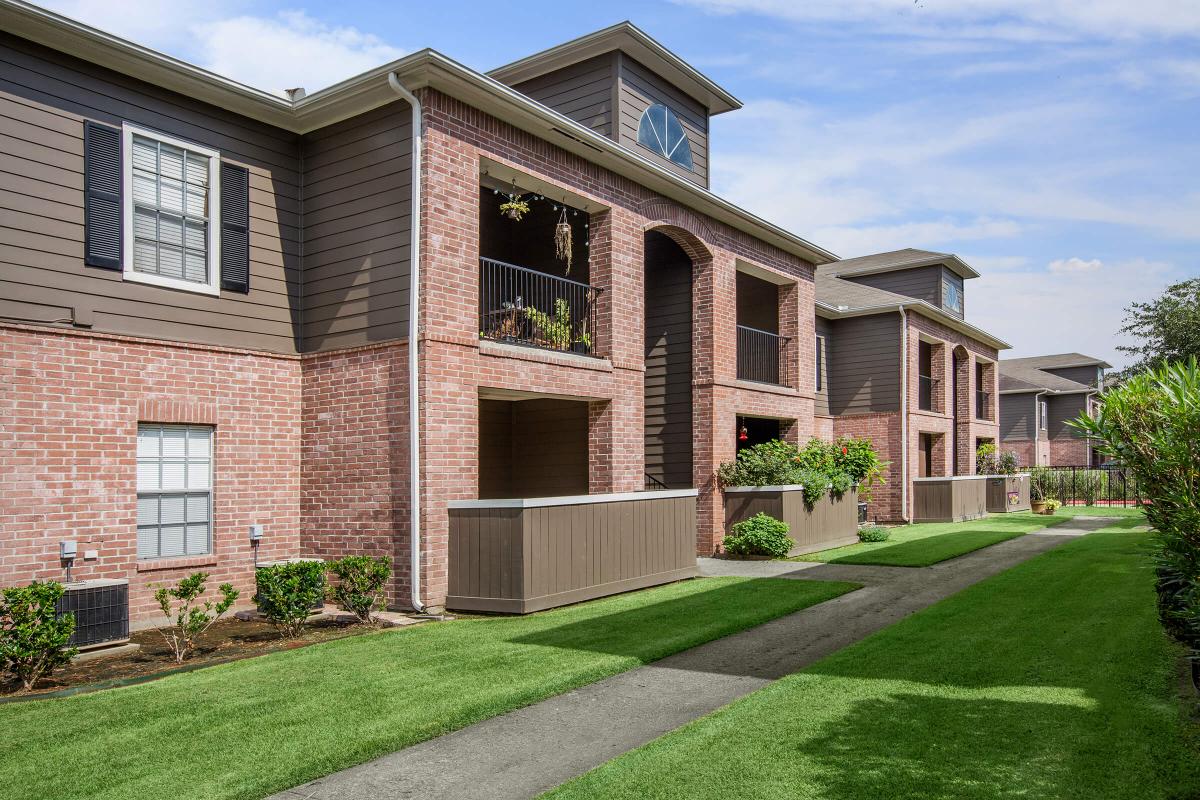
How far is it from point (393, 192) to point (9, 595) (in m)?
6.07

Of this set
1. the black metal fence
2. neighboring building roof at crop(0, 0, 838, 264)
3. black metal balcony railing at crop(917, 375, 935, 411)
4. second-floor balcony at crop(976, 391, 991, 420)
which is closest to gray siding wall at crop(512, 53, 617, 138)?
neighboring building roof at crop(0, 0, 838, 264)

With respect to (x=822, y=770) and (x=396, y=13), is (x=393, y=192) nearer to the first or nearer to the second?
(x=396, y=13)

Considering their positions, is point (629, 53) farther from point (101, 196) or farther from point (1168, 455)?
point (1168, 455)

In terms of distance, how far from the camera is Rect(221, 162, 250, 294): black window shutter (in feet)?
34.6

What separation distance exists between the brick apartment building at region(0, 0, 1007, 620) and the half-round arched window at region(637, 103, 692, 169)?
1729mm

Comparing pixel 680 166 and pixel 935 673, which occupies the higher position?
pixel 680 166

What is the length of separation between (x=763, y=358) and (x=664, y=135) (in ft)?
18.7

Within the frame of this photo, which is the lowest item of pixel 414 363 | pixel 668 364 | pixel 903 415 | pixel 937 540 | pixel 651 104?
pixel 937 540

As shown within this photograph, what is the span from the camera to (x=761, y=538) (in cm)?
1488

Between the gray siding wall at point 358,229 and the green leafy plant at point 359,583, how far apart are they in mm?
2883

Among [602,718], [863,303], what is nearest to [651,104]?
[863,303]

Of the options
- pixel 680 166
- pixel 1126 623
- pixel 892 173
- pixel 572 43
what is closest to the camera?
pixel 1126 623

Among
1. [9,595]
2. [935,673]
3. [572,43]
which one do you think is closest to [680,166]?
[572,43]

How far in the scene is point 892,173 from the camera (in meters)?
18.8
